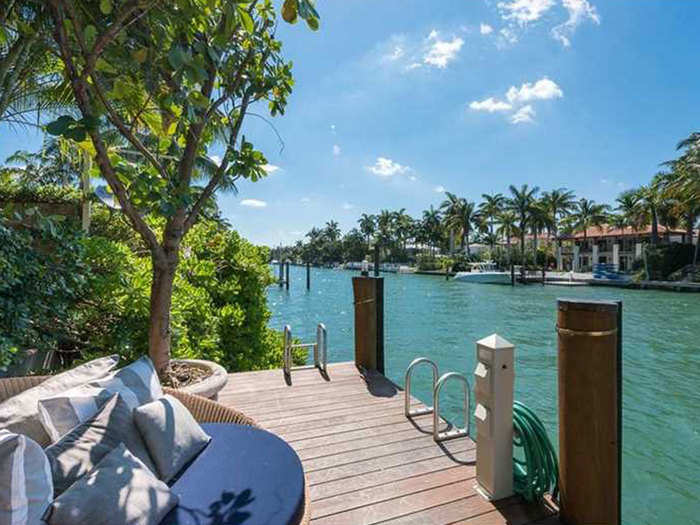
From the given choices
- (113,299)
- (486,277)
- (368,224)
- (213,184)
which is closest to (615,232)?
(486,277)

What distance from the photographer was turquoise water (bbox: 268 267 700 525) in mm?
3711

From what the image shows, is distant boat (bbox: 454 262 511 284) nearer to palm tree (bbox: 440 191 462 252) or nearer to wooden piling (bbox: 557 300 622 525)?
palm tree (bbox: 440 191 462 252)

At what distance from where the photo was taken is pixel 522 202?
37.5 meters

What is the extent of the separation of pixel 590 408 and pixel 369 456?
137 centimetres

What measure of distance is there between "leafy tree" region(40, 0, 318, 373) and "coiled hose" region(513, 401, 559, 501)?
230 centimetres

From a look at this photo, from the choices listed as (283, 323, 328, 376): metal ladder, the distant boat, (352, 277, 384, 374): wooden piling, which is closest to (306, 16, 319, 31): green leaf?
(352, 277, 384, 374): wooden piling

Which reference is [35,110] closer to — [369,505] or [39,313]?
[39,313]

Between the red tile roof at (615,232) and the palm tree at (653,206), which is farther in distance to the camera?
the red tile roof at (615,232)

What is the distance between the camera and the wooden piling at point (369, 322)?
4.08 meters

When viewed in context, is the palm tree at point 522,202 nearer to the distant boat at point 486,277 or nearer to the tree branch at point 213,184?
the distant boat at point 486,277

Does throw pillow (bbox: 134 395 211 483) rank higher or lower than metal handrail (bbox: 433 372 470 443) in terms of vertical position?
higher

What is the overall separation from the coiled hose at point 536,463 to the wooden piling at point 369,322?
7.06 feet

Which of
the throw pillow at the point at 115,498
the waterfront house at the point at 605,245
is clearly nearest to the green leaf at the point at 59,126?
the throw pillow at the point at 115,498

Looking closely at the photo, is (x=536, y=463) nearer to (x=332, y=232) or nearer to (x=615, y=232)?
(x=615, y=232)
